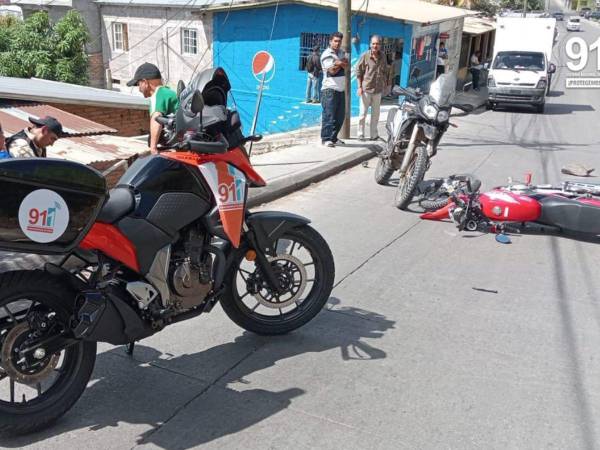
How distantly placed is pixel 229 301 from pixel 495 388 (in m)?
1.75

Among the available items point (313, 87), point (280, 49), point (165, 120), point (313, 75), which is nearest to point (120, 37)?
point (280, 49)

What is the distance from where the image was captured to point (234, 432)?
10.9 ft

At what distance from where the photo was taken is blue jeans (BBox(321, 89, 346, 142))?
11.1 meters

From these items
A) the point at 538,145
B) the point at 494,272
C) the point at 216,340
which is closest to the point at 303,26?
the point at 538,145

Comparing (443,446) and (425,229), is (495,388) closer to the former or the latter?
(443,446)

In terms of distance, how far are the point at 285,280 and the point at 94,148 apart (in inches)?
175

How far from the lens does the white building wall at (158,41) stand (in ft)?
83.6

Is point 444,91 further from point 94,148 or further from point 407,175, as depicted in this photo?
point 94,148

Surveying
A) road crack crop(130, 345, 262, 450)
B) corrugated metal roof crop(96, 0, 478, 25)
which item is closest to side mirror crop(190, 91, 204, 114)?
road crack crop(130, 345, 262, 450)

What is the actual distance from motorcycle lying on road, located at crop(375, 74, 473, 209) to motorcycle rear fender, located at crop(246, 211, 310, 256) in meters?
3.90

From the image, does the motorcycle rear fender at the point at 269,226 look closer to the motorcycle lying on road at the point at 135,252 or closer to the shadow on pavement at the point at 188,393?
the motorcycle lying on road at the point at 135,252

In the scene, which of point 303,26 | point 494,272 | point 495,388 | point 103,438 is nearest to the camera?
point 103,438

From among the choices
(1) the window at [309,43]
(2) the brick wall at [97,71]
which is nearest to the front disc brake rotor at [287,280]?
(1) the window at [309,43]

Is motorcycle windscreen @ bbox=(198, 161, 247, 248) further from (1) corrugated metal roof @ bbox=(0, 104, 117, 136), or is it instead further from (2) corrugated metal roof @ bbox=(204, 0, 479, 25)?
(2) corrugated metal roof @ bbox=(204, 0, 479, 25)
